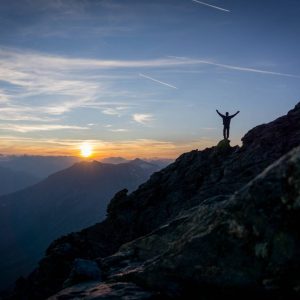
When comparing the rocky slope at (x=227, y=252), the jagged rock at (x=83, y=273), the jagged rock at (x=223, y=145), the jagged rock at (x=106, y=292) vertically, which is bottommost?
the jagged rock at (x=83, y=273)

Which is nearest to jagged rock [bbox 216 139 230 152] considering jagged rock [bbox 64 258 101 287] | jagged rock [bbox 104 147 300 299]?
jagged rock [bbox 64 258 101 287]

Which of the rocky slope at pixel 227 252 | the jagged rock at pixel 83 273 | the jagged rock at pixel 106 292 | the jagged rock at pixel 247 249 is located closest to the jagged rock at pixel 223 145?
the rocky slope at pixel 227 252

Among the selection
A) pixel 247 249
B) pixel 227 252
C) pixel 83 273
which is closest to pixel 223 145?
pixel 83 273

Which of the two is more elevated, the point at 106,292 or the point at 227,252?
the point at 227,252

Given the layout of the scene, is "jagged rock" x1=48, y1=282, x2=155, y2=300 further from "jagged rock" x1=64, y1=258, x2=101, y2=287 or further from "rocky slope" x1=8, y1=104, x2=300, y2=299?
"jagged rock" x1=64, y1=258, x2=101, y2=287

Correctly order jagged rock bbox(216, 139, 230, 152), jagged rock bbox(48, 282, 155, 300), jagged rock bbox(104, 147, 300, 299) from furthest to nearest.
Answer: jagged rock bbox(216, 139, 230, 152)
jagged rock bbox(48, 282, 155, 300)
jagged rock bbox(104, 147, 300, 299)

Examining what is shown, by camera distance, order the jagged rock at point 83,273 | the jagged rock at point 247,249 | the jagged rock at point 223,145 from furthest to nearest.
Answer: the jagged rock at point 223,145
the jagged rock at point 83,273
the jagged rock at point 247,249

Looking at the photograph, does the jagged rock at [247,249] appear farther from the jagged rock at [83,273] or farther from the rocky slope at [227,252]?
the jagged rock at [83,273]

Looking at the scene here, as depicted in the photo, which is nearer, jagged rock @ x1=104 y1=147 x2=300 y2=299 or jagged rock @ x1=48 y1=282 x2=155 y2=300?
jagged rock @ x1=104 y1=147 x2=300 y2=299

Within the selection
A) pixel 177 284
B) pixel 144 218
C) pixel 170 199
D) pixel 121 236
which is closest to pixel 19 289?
pixel 121 236

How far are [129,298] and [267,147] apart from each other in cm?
3850

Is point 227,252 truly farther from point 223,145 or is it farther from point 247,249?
point 223,145

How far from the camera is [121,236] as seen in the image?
6147 cm

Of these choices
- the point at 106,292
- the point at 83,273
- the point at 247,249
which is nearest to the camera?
the point at 247,249
